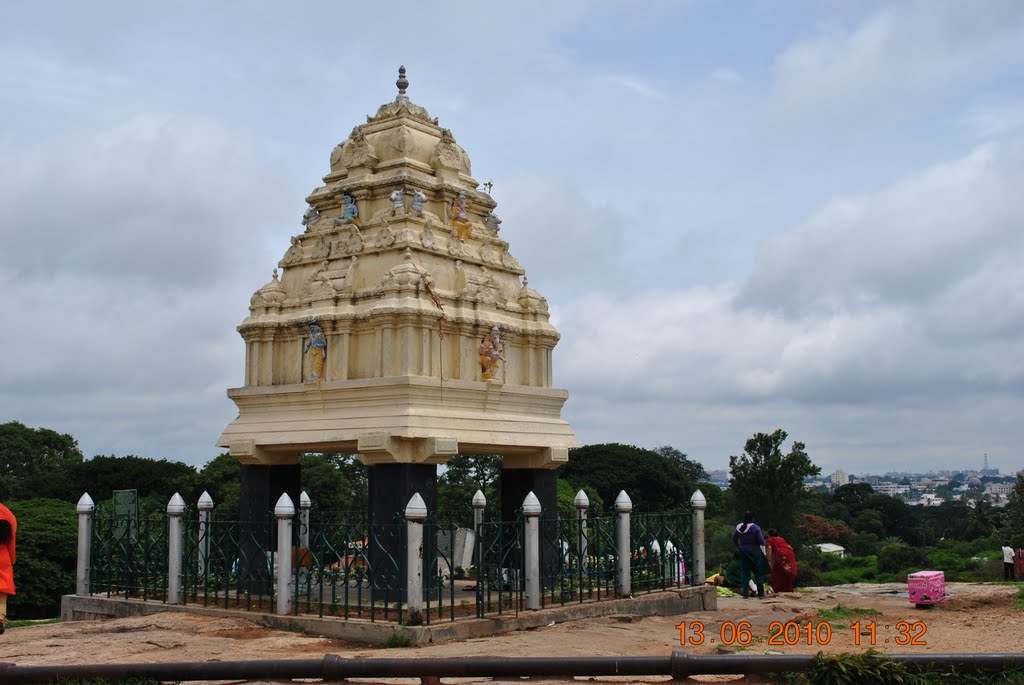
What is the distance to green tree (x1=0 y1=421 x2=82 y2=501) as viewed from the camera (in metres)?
44.6

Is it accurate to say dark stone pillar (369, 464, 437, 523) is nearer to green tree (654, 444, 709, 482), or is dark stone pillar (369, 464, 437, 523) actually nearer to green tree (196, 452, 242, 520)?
green tree (196, 452, 242, 520)

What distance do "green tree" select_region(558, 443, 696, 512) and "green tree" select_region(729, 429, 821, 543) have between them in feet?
64.7

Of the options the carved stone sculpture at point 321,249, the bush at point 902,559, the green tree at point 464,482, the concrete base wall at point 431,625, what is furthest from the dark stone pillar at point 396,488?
the bush at point 902,559

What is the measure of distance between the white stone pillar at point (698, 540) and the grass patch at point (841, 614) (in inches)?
74.3

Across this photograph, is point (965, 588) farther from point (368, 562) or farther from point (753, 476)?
point (753, 476)

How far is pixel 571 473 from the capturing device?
188 feet

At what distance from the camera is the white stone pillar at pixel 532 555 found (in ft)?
42.2

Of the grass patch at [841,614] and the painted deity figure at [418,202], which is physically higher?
the painted deity figure at [418,202]

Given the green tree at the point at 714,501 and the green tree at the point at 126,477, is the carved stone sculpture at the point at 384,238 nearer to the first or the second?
the green tree at the point at 126,477

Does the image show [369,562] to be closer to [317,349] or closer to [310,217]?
[317,349]

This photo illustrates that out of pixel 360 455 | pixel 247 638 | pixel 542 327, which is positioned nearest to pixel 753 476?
pixel 542 327

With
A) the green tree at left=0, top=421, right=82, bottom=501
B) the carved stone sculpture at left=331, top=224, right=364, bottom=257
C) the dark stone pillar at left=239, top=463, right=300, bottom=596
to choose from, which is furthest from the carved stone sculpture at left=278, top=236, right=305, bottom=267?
the green tree at left=0, top=421, right=82, bottom=501

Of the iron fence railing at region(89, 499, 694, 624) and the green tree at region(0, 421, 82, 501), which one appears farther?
the green tree at region(0, 421, 82, 501)

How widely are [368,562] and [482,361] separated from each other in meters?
3.96
